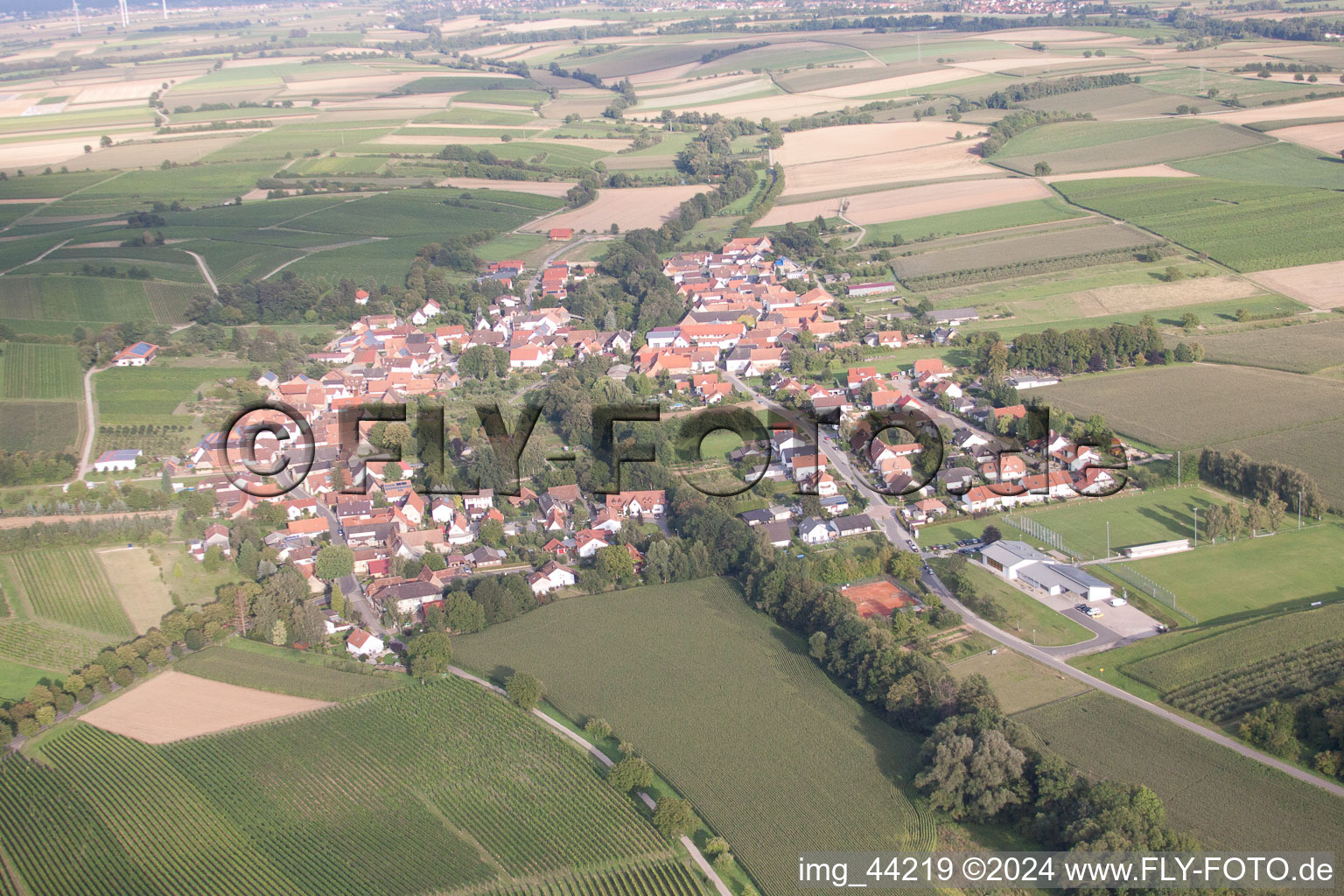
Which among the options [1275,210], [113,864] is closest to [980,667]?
[113,864]

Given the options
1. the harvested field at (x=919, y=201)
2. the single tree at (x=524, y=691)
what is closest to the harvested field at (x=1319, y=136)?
the harvested field at (x=919, y=201)

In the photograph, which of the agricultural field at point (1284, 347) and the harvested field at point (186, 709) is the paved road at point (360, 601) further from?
the agricultural field at point (1284, 347)

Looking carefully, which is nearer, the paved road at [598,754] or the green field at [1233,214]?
the paved road at [598,754]

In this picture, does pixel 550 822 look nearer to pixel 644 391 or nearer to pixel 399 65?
pixel 644 391

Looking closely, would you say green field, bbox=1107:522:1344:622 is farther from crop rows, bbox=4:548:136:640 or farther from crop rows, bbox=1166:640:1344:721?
crop rows, bbox=4:548:136:640

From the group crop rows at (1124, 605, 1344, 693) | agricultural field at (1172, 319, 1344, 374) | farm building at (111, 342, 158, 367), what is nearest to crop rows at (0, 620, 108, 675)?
farm building at (111, 342, 158, 367)

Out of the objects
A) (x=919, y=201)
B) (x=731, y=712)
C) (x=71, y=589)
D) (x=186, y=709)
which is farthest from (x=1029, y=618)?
(x=919, y=201)

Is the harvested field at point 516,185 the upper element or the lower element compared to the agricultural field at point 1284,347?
upper
